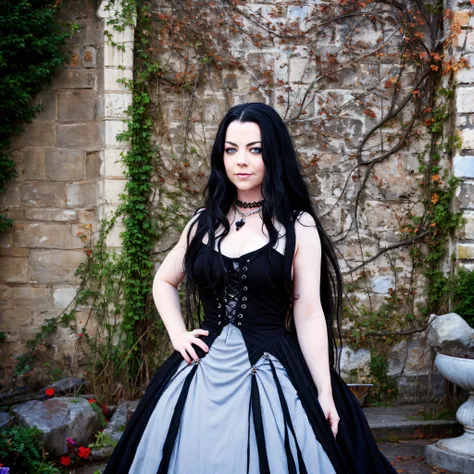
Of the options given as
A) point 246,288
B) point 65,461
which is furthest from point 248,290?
point 65,461

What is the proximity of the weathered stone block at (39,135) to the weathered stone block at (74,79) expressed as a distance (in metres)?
0.31

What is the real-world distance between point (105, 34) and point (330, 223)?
7.36 ft

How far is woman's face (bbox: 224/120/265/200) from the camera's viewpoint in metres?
2.06

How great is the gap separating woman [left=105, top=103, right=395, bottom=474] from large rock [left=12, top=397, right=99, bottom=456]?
73.9 inches

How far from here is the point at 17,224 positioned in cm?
465

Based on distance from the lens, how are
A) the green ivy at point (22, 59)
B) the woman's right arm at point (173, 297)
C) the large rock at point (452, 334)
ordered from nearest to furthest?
the woman's right arm at point (173, 297) < the large rock at point (452, 334) < the green ivy at point (22, 59)

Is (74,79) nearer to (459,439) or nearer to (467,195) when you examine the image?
(467,195)

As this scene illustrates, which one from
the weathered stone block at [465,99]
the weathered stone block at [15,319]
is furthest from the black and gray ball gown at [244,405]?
the weathered stone block at [465,99]

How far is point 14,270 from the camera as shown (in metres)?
4.65

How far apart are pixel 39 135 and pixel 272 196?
3.13 m

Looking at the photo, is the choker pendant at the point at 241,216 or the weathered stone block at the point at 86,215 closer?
the choker pendant at the point at 241,216

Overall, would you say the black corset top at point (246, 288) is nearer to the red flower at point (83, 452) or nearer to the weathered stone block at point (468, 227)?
the red flower at point (83, 452)

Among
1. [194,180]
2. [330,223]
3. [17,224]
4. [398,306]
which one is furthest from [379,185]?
[17,224]

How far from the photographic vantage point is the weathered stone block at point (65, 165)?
4668mm
